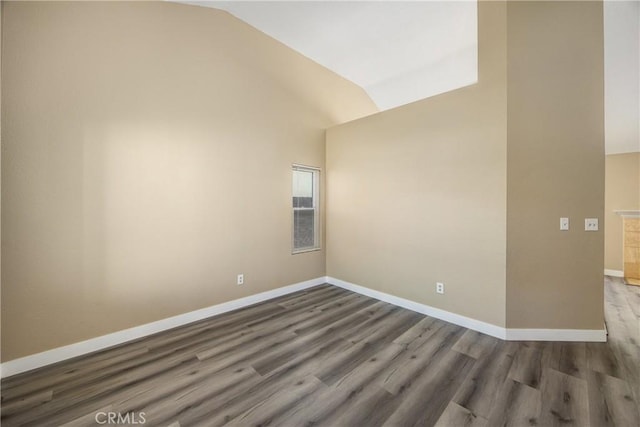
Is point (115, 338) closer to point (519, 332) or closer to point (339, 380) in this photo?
point (339, 380)

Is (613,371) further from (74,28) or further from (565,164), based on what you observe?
(74,28)

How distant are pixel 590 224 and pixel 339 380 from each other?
9.28 ft

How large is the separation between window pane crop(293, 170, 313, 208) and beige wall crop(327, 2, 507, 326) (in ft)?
1.86

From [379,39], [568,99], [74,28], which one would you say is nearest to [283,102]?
[379,39]

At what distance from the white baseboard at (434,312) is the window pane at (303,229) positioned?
89 centimetres

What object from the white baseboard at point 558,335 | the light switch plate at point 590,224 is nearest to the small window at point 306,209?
the white baseboard at point 558,335

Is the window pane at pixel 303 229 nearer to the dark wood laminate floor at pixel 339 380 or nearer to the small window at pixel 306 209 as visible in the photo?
the small window at pixel 306 209

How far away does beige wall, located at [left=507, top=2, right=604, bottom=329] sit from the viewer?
2467 millimetres

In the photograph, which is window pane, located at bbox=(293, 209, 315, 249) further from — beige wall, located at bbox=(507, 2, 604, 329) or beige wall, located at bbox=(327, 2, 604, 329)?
beige wall, located at bbox=(507, 2, 604, 329)

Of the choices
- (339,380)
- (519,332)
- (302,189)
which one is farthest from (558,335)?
(302,189)

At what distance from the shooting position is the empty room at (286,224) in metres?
1.90

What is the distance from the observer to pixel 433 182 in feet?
10.1

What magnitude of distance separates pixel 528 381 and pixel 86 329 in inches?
150

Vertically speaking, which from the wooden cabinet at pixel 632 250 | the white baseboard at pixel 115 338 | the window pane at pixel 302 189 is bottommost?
the white baseboard at pixel 115 338
